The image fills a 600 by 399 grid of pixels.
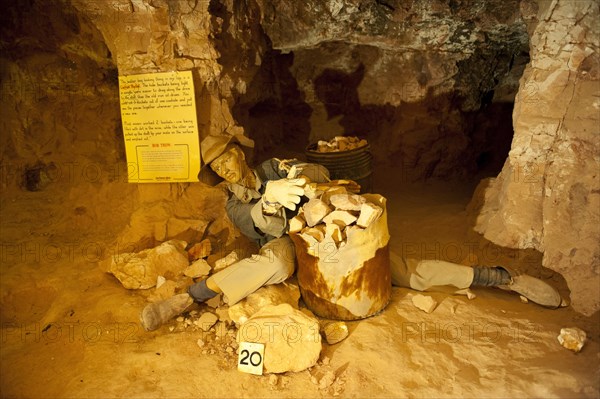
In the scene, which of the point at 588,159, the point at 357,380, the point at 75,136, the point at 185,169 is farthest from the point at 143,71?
the point at 588,159

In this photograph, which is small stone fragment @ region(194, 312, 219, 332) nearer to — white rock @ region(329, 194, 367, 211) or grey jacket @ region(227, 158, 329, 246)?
grey jacket @ region(227, 158, 329, 246)

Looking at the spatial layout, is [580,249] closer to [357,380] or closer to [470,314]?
[470,314]

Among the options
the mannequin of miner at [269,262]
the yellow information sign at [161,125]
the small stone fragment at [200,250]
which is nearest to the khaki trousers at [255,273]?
the mannequin of miner at [269,262]

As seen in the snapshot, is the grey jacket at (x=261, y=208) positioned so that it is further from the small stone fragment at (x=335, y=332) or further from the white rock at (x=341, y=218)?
the small stone fragment at (x=335, y=332)

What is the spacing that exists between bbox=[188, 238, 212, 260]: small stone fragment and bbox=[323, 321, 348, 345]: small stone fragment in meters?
1.60

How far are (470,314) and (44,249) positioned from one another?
4.22 m

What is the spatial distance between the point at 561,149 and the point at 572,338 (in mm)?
1594

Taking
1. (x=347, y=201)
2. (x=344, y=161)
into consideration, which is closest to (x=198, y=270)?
(x=347, y=201)

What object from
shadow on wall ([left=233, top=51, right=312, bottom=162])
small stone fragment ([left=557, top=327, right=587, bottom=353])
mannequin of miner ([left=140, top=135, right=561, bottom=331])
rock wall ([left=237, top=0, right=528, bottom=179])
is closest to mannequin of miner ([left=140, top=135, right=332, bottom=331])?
mannequin of miner ([left=140, top=135, right=561, bottom=331])

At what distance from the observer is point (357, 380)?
2.64 meters

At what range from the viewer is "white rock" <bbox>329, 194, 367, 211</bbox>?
3.01 m

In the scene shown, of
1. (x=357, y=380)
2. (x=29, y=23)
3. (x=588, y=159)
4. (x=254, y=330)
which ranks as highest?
(x=29, y=23)

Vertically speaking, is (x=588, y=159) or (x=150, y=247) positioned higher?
(x=588, y=159)

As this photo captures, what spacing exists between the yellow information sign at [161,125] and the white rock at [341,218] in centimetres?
Result: 187
